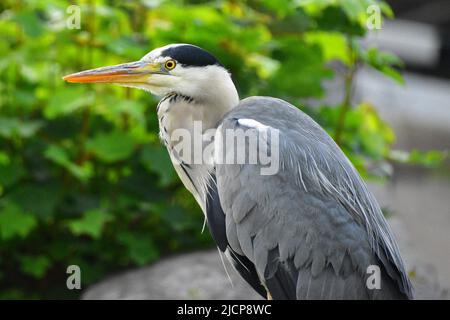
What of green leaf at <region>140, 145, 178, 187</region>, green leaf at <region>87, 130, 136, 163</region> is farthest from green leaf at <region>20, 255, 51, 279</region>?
green leaf at <region>140, 145, 178, 187</region>

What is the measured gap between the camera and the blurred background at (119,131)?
4230 millimetres

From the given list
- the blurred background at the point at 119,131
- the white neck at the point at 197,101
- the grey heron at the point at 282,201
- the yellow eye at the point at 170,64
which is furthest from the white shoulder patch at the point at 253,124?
the blurred background at the point at 119,131

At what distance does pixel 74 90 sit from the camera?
4.27m

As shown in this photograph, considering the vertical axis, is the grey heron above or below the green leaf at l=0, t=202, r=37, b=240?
above

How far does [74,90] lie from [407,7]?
7783mm

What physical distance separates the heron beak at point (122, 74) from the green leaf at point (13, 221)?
1.31 metres

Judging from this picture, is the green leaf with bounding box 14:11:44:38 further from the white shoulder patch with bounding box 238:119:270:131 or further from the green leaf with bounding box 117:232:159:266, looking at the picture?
the white shoulder patch with bounding box 238:119:270:131

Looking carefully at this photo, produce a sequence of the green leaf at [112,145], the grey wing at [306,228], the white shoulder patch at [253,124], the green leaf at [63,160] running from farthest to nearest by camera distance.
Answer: the green leaf at [112,145], the green leaf at [63,160], the white shoulder patch at [253,124], the grey wing at [306,228]

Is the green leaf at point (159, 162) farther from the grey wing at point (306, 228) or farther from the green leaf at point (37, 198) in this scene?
the grey wing at point (306, 228)

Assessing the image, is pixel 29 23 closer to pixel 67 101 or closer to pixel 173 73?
pixel 67 101

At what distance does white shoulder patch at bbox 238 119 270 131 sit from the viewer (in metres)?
2.93

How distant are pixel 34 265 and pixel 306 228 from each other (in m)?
2.07

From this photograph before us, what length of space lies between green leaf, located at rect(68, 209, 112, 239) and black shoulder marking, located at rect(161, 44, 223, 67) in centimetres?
129

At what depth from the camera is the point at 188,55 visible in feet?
10.2
